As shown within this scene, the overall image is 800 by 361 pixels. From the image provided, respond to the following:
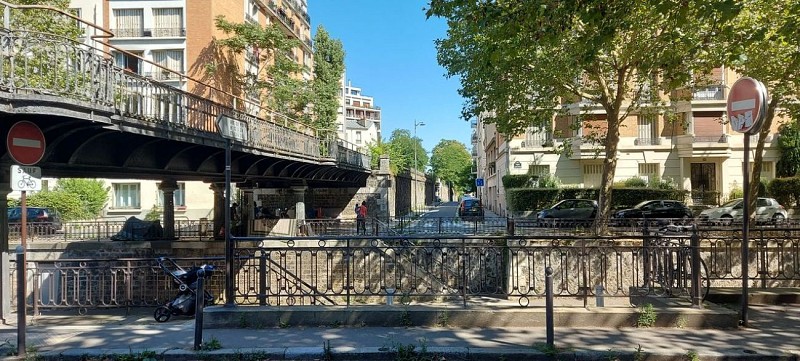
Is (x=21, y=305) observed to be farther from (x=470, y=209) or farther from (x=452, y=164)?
(x=452, y=164)

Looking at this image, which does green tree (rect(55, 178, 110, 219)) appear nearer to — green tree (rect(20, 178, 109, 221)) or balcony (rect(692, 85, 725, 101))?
green tree (rect(20, 178, 109, 221))

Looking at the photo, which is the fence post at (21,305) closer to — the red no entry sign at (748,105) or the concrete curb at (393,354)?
the concrete curb at (393,354)

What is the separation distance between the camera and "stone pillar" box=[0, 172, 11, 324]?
7.84 m

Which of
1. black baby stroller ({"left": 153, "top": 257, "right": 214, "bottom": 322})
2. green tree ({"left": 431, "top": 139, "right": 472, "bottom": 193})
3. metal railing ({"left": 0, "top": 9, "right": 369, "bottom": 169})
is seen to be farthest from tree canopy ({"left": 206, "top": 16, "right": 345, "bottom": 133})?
green tree ({"left": 431, "top": 139, "right": 472, "bottom": 193})

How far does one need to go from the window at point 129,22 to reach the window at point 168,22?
1116 mm

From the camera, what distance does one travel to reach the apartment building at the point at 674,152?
30.4m

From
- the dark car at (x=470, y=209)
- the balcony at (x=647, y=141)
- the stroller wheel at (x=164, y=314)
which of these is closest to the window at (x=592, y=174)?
the balcony at (x=647, y=141)

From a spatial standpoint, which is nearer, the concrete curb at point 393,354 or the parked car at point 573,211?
the concrete curb at point 393,354

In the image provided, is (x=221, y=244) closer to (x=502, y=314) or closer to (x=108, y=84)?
(x=108, y=84)

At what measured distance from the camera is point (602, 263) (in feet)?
23.2

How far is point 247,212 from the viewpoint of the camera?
28328 mm

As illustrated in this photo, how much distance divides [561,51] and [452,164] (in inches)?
2895

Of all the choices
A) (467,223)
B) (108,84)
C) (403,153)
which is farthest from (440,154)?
(108,84)

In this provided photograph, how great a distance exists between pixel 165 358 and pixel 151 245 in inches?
623
